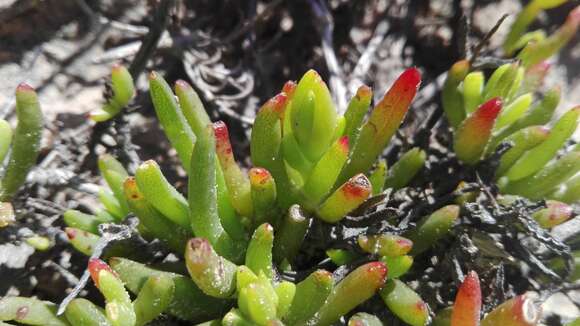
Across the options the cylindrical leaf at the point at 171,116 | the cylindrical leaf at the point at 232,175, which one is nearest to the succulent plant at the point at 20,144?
the cylindrical leaf at the point at 171,116

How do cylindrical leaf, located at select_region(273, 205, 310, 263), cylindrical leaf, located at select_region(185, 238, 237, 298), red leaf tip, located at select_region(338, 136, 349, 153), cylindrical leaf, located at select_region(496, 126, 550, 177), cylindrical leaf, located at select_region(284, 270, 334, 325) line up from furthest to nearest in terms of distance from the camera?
cylindrical leaf, located at select_region(496, 126, 550, 177) → cylindrical leaf, located at select_region(273, 205, 310, 263) → red leaf tip, located at select_region(338, 136, 349, 153) → cylindrical leaf, located at select_region(284, 270, 334, 325) → cylindrical leaf, located at select_region(185, 238, 237, 298)

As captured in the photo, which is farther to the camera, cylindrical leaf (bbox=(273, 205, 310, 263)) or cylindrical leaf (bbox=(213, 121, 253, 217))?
cylindrical leaf (bbox=(273, 205, 310, 263))

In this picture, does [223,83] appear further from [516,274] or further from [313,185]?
[516,274]

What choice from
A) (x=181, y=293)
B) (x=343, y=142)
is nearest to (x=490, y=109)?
(x=343, y=142)

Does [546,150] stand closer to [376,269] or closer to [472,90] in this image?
[472,90]

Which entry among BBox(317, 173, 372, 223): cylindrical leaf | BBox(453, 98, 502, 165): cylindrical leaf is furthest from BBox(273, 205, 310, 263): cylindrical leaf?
BBox(453, 98, 502, 165): cylindrical leaf

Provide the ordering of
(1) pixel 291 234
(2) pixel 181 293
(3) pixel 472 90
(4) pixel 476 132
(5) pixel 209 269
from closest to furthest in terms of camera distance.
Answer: (5) pixel 209 269 < (2) pixel 181 293 < (1) pixel 291 234 < (4) pixel 476 132 < (3) pixel 472 90

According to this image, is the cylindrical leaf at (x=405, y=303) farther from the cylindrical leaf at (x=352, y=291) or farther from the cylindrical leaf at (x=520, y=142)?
the cylindrical leaf at (x=520, y=142)

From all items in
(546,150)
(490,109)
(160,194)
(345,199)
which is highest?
(490,109)

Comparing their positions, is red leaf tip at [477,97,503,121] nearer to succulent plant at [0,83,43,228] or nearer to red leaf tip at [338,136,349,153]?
red leaf tip at [338,136,349,153]
